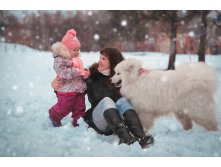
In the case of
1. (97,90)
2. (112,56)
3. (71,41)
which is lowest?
(97,90)

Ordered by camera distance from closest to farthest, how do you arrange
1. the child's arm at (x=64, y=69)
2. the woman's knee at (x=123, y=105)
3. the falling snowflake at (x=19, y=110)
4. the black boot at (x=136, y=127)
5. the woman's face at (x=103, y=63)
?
the black boot at (x=136, y=127) < the woman's knee at (x=123, y=105) < the child's arm at (x=64, y=69) < the woman's face at (x=103, y=63) < the falling snowflake at (x=19, y=110)

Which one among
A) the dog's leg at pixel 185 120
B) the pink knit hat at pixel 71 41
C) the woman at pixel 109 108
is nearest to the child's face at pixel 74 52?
the pink knit hat at pixel 71 41

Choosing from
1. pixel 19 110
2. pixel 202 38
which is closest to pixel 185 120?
pixel 202 38

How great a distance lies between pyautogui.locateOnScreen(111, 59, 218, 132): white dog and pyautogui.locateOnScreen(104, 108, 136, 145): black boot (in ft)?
1.11

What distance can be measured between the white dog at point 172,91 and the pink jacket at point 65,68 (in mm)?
385

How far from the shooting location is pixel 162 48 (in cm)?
334

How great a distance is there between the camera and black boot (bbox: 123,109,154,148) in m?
2.64

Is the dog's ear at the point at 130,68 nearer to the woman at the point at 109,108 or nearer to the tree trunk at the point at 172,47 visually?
the woman at the point at 109,108

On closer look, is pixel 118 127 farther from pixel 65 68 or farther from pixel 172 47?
pixel 172 47

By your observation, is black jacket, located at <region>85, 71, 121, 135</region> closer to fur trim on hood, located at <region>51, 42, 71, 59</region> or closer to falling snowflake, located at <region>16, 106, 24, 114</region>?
fur trim on hood, located at <region>51, 42, 71, 59</region>

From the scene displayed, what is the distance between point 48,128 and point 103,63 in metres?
0.82

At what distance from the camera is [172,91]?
2924mm

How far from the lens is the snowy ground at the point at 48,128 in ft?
9.42

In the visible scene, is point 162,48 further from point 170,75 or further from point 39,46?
point 39,46
